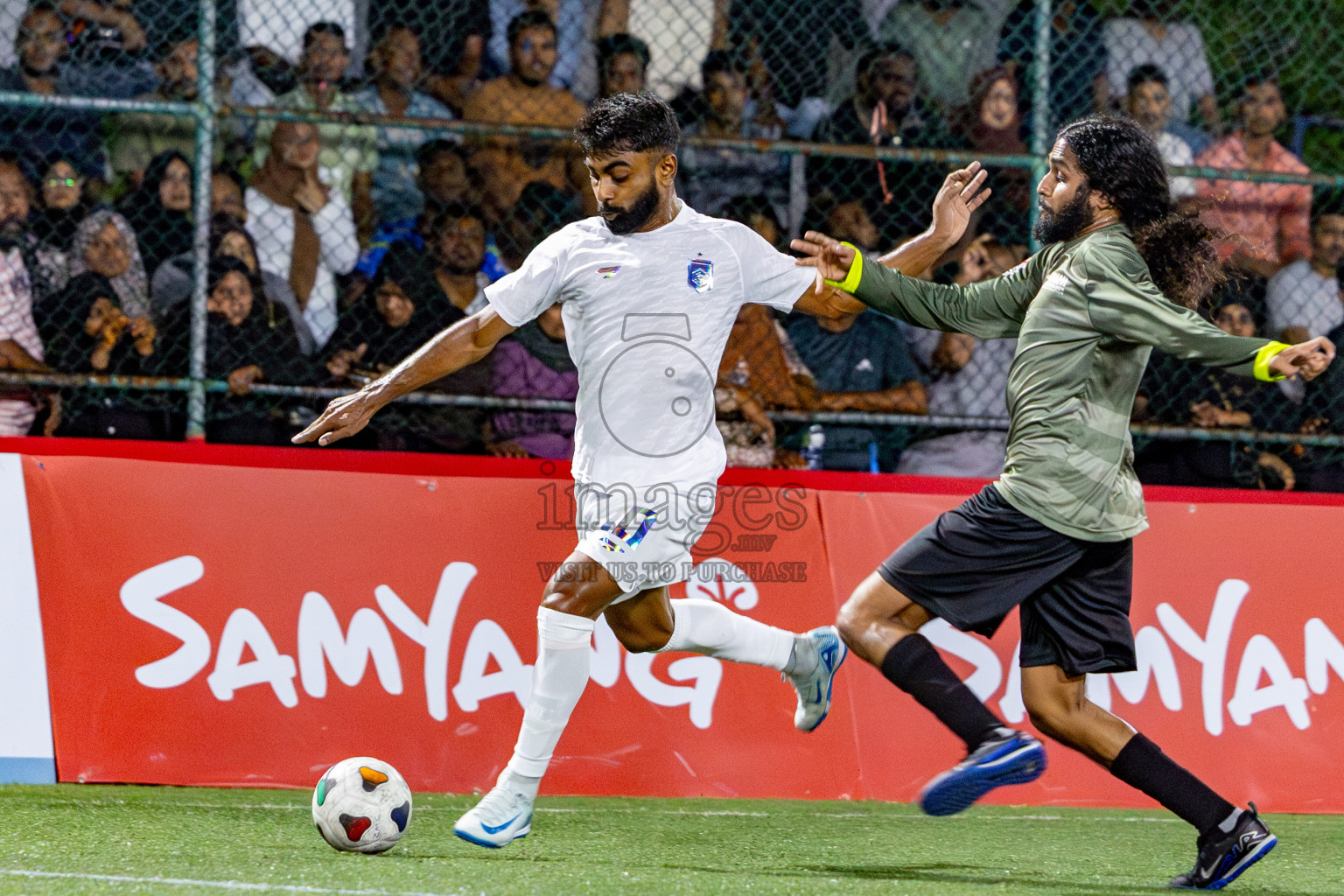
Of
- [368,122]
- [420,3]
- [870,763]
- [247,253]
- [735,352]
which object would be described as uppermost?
[420,3]

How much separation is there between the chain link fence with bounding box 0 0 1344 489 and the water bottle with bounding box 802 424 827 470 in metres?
0.06

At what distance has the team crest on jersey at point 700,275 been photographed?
3.89 meters

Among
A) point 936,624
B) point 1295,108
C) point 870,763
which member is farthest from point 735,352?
point 1295,108

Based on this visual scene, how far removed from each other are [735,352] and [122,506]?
8.46 ft

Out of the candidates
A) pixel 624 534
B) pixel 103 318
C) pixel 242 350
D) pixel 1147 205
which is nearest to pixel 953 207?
pixel 1147 205

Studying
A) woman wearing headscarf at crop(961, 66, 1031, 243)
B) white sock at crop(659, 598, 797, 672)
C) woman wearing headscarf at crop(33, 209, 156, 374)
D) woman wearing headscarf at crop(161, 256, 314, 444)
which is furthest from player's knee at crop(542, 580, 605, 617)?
woman wearing headscarf at crop(961, 66, 1031, 243)

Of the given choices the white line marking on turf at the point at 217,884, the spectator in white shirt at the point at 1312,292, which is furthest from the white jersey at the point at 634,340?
the spectator in white shirt at the point at 1312,292

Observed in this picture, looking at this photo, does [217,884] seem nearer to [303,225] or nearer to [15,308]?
[15,308]

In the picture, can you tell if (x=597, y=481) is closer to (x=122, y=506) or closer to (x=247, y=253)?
(x=122, y=506)

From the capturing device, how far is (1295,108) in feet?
25.0

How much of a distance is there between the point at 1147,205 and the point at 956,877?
1821 millimetres

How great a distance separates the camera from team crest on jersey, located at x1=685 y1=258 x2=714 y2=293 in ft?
12.8

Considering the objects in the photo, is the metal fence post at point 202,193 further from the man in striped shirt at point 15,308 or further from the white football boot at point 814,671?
the white football boot at point 814,671

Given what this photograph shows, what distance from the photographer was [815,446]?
6102 mm
